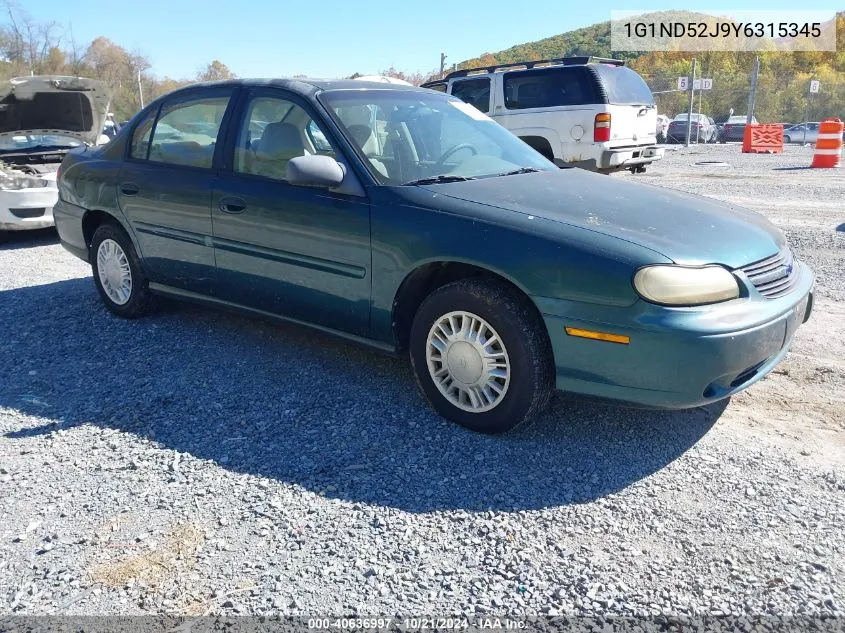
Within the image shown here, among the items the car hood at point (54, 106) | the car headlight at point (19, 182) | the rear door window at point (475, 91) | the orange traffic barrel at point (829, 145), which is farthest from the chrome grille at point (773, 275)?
the orange traffic barrel at point (829, 145)

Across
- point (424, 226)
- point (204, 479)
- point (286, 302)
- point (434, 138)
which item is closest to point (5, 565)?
point (204, 479)

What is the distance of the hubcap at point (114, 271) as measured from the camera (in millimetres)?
5090

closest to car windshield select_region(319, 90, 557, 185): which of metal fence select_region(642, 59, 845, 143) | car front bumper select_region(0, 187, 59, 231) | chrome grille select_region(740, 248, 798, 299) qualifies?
chrome grille select_region(740, 248, 798, 299)

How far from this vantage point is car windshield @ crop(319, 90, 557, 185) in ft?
12.4

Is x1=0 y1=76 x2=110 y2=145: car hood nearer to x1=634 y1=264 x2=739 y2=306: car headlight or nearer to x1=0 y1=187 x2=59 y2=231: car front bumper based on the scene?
x1=0 y1=187 x2=59 y2=231: car front bumper

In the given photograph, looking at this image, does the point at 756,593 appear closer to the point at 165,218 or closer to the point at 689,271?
the point at 689,271

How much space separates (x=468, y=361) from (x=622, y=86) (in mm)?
9599

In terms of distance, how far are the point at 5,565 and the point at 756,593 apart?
2590 mm

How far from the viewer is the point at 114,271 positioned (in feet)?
16.9

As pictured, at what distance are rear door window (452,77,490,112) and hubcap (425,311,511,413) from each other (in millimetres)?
9746

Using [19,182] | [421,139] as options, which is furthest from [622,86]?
[19,182]

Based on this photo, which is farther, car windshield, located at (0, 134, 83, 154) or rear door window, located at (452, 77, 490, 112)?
rear door window, located at (452, 77, 490, 112)

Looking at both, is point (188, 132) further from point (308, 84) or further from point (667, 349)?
point (667, 349)

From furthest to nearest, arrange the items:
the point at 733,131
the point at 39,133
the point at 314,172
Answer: the point at 733,131, the point at 39,133, the point at 314,172
